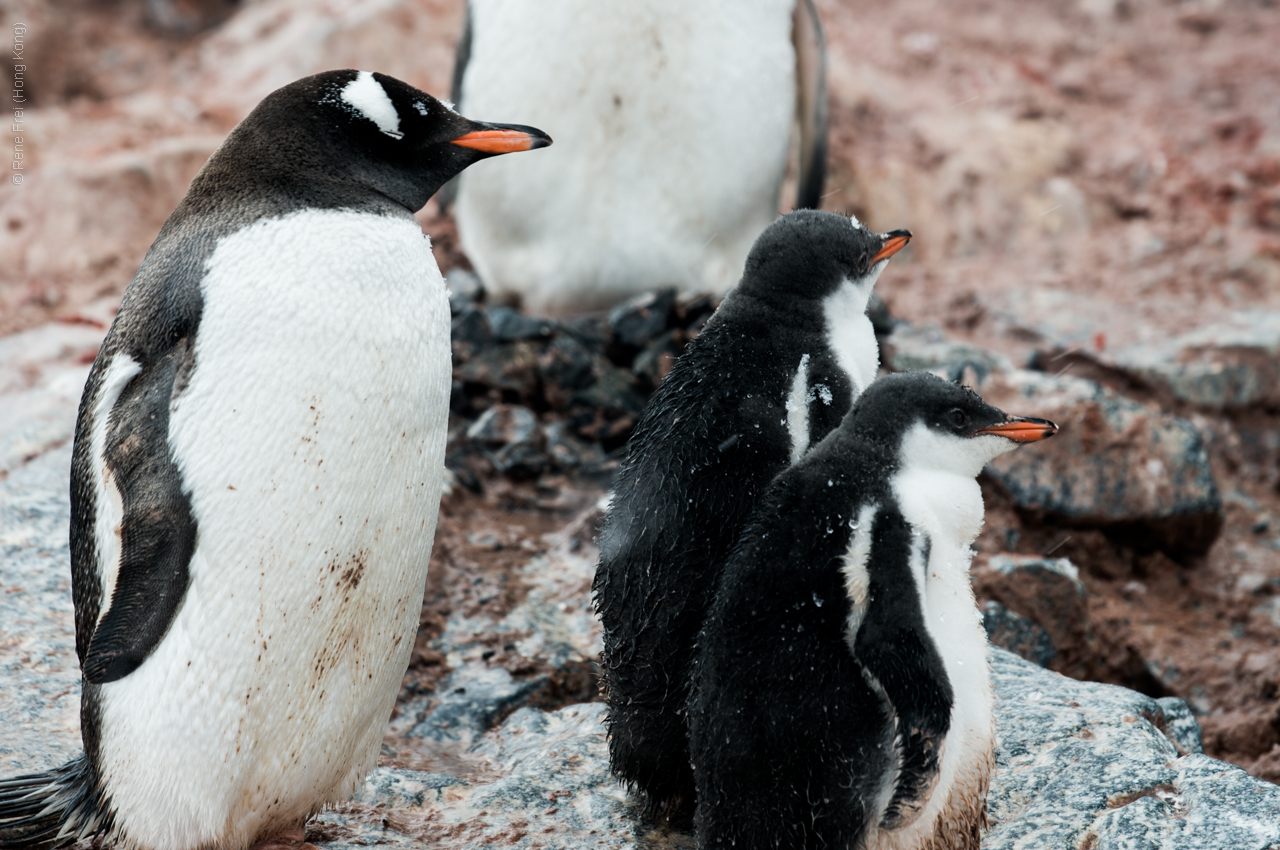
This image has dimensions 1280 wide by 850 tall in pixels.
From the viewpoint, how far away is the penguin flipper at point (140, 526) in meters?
2.07

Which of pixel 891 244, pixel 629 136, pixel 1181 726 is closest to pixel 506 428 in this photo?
pixel 629 136

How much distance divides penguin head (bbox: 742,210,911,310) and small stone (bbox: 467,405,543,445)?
1.80 meters

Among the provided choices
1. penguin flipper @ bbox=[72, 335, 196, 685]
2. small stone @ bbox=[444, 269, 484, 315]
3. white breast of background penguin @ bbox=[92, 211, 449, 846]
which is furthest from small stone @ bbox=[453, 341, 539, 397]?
penguin flipper @ bbox=[72, 335, 196, 685]

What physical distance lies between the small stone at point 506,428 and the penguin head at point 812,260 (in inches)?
70.9

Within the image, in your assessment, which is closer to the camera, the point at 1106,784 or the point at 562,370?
the point at 1106,784

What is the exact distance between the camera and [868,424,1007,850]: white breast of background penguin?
2.00 meters

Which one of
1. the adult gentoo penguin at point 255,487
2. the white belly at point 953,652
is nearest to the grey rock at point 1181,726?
the white belly at point 953,652

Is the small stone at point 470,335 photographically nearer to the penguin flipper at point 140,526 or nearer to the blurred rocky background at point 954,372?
the blurred rocky background at point 954,372

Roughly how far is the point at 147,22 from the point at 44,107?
137 centimetres

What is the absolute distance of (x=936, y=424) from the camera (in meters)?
2.07

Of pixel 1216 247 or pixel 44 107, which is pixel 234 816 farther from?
pixel 44 107

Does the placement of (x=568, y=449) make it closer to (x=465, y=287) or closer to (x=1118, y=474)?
(x=465, y=287)

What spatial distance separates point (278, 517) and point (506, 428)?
204 cm

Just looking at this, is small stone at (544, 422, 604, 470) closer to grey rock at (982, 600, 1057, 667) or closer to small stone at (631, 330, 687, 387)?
small stone at (631, 330, 687, 387)
